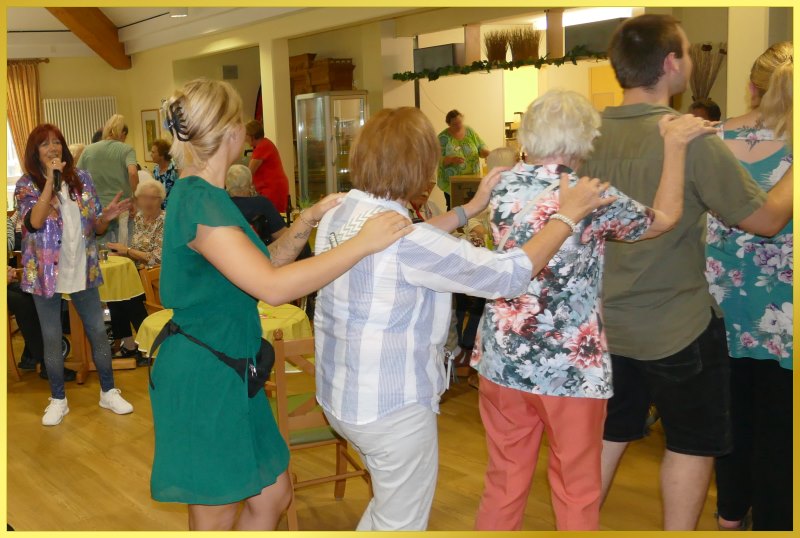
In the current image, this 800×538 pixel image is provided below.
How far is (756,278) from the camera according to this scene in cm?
240

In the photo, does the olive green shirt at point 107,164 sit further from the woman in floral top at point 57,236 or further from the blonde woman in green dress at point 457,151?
the woman in floral top at point 57,236

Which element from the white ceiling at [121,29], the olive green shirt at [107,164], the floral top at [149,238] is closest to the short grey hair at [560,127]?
the floral top at [149,238]

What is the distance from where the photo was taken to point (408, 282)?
1768 millimetres

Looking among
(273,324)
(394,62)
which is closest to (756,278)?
(273,324)

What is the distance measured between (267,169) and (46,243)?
12.4ft

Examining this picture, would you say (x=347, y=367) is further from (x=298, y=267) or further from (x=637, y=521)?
(x=637, y=521)

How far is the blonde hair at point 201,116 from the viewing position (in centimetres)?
183

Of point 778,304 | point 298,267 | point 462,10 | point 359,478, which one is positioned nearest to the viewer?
point 298,267

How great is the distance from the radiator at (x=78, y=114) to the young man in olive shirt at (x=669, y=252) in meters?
12.3

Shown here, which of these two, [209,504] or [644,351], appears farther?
[644,351]

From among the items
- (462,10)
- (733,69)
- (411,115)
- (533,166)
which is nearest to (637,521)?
(533,166)

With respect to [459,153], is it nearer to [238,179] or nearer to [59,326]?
[238,179]

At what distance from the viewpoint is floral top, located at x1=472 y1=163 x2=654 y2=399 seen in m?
1.91

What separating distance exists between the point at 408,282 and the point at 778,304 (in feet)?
3.91
